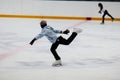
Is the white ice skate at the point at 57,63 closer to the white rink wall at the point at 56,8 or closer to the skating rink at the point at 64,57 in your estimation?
the skating rink at the point at 64,57

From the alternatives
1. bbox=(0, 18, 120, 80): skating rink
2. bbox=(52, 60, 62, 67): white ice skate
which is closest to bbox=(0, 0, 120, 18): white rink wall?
bbox=(0, 18, 120, 80): skating rink

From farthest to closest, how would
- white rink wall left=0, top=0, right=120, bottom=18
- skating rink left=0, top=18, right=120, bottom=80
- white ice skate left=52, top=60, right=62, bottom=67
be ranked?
white rink wall left=0, top=0, right=120, bottom=18
white ice skate left=52, top=60, right=62, bottom=67
skating rink left=0, top=18, right=120, bottom=80

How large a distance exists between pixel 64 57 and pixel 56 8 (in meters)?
6.57

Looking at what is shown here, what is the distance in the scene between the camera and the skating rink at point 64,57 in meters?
5.18

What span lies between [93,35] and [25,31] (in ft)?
7.08

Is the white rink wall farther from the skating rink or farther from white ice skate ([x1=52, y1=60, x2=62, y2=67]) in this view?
white ice skate ([x1=52, y1=60, x2=62, y2=67])

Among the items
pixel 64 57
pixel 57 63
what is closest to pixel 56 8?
pixel 64 57

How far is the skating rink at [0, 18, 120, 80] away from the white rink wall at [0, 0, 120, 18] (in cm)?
198

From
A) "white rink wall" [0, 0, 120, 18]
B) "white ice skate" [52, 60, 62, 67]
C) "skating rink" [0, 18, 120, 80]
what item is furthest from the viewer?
"white rink wall" [0, 0, 120, 18]

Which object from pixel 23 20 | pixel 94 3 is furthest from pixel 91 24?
pixel 23 20

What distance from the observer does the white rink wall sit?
12.8m

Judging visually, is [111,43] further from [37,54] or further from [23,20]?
[23,20]

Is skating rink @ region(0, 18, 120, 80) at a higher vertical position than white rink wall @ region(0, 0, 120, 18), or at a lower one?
higher

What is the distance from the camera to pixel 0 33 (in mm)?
9898
